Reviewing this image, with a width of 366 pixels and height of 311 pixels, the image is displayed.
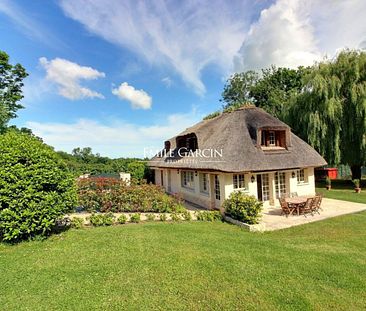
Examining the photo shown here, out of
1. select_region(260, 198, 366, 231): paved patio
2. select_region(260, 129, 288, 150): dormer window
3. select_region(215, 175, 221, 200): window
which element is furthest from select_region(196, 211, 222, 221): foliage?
select_region(260, 129, 288, 150): dormer window

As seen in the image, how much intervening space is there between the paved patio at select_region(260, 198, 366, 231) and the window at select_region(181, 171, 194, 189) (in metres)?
5.72

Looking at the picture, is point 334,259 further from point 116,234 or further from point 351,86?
point 351,86

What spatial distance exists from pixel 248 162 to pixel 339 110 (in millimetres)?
12169

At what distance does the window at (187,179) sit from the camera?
17.9 m

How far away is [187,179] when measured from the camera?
1888cm

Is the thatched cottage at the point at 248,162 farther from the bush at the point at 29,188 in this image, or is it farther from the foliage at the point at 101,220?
the bush at the point at 29,188

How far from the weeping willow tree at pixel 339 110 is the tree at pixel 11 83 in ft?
94.0

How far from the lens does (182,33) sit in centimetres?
1581

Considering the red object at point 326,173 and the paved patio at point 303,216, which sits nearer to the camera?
the paved patio at point 303,216

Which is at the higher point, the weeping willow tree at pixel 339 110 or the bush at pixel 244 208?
the weeping willow tree at pixel 339 110

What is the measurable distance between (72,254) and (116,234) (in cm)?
204

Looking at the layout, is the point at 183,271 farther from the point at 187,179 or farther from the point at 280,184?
the point at 187,179

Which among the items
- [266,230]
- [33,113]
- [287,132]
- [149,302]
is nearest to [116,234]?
[149,302]

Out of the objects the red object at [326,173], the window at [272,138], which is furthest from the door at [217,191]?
the red object at [326,173]
